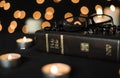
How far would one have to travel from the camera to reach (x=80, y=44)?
3.04 ft

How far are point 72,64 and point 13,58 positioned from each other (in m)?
0.27

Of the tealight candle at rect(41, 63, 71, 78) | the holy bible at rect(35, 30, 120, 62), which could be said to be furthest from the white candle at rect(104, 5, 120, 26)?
the tealight candle at rect(41, 63, 71, 78)

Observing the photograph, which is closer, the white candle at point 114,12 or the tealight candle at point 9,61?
the tealight candle at point 9,61

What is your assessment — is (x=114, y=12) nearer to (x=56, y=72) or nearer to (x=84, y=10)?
(x=84, y=10)

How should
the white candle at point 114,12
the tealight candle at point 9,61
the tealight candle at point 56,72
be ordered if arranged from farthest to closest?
the white candle at point 114,12 < the tealight candle at point 9,61 < the tealight candle at point 56,72

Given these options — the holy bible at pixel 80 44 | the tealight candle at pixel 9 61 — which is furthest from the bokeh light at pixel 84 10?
the tealight candle at pixel 9 61

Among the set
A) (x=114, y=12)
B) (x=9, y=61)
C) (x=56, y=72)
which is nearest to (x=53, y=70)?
(x=56, y=72)

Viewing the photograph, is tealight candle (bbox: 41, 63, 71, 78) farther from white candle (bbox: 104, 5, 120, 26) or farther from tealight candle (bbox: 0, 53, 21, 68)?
white candle (bbox: 104, 5, 120, 26)

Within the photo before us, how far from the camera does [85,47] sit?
909 millimetres

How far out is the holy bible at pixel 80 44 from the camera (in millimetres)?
850

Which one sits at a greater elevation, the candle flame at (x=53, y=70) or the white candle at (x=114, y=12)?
the white candle at (x=114, y=12)

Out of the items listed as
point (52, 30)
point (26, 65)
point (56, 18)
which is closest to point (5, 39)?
point (56, 18)

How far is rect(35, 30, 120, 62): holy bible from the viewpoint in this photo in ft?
2.79

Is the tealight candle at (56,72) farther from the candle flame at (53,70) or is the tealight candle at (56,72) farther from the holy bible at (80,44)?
the holy bible at (80,44)
